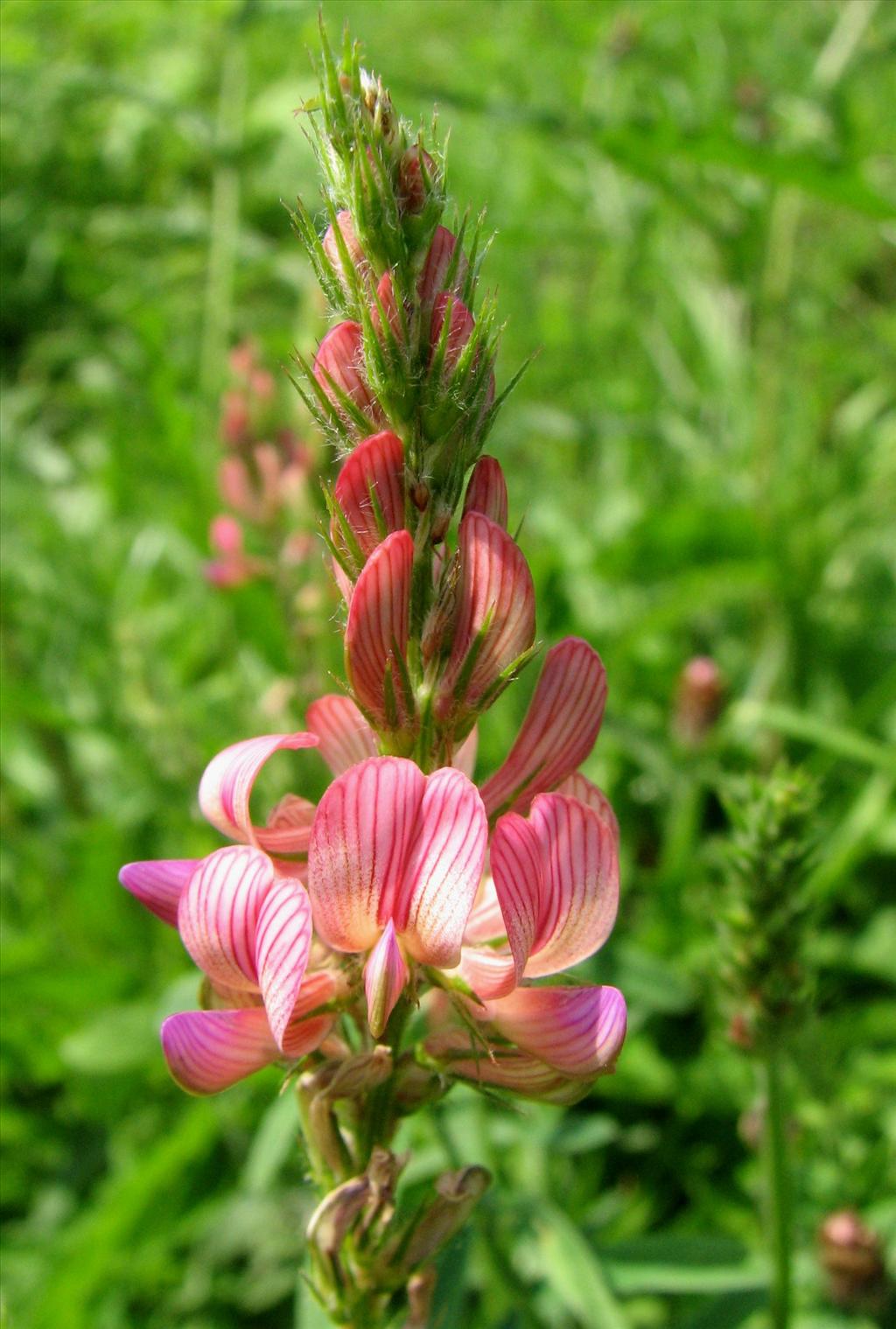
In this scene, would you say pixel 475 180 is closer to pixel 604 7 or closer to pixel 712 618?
pixel 604 7

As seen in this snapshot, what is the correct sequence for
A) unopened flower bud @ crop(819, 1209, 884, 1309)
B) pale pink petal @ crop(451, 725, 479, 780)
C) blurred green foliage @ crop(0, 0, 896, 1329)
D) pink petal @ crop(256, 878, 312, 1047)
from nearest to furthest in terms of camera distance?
pink petal @ crop(256, 878, 312, 1047) → pale pink petal @ crop(451, 725, 479, 780) → unopened flower bud @ crop(819, 1209, 884, 1309) → blurred green foliage @ crop(0, 0, 896, 1329)

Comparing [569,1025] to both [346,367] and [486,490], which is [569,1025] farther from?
[346,367]

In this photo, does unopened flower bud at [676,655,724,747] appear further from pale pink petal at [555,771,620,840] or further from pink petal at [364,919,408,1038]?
pink petal at [364,919,408,1038]

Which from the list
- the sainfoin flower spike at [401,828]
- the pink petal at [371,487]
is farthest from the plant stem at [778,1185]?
the pink petal at [371,487]

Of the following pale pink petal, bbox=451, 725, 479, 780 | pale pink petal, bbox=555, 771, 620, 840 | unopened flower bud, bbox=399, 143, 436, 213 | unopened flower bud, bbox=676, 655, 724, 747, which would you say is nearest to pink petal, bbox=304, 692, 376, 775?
pale pink petal, bbox=451, 725, 479, 780

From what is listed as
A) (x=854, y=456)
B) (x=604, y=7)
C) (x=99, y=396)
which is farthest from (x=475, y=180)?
(x=854, y=456)

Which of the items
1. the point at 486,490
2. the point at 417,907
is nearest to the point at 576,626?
the point at 486,490
